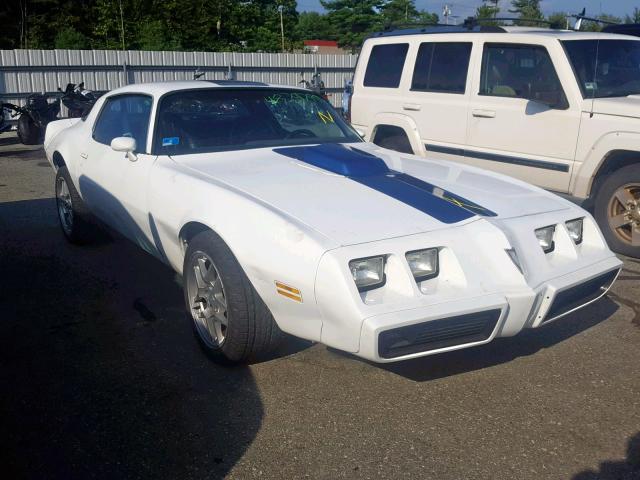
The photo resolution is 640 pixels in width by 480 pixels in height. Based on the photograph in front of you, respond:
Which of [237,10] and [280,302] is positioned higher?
[237,10]

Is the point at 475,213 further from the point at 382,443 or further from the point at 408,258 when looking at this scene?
the point at 382,443

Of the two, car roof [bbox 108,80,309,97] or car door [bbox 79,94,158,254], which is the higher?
car roof [bbox 108,80,309,97]

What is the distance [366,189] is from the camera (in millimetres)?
3572

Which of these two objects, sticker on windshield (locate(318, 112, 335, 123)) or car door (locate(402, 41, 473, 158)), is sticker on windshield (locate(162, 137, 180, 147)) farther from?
car door (locate(402, 41, 473, 158))

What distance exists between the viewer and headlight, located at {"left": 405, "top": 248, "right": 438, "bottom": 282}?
3.03 m

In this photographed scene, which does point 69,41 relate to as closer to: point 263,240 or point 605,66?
point 605,66

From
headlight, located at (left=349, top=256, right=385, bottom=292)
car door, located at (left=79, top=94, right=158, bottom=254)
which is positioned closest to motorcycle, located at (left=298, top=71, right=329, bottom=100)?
car door, located at (left=79, top=94, right=158, bottom=254)

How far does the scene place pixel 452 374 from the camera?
3.48m

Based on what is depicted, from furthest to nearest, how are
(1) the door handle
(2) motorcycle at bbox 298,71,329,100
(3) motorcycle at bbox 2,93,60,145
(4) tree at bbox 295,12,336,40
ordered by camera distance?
(4) tree at bbox 295,12,336,40, (2) motorcycle at bbox 298,71,329,100, (3) motorcycle at bbox 2,93,60,145, (1) the door handle

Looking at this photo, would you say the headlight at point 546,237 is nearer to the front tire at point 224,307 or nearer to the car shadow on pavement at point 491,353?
the car shadow on pavement at point 491,353

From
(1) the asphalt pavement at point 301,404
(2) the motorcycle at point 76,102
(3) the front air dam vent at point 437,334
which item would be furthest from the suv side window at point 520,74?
(2) the motorcycle at point 76,102

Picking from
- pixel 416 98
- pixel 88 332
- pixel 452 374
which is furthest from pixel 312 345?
pixel 416 98

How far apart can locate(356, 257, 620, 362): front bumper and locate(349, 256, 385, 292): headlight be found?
0.57 feet

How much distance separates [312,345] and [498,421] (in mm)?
1176
